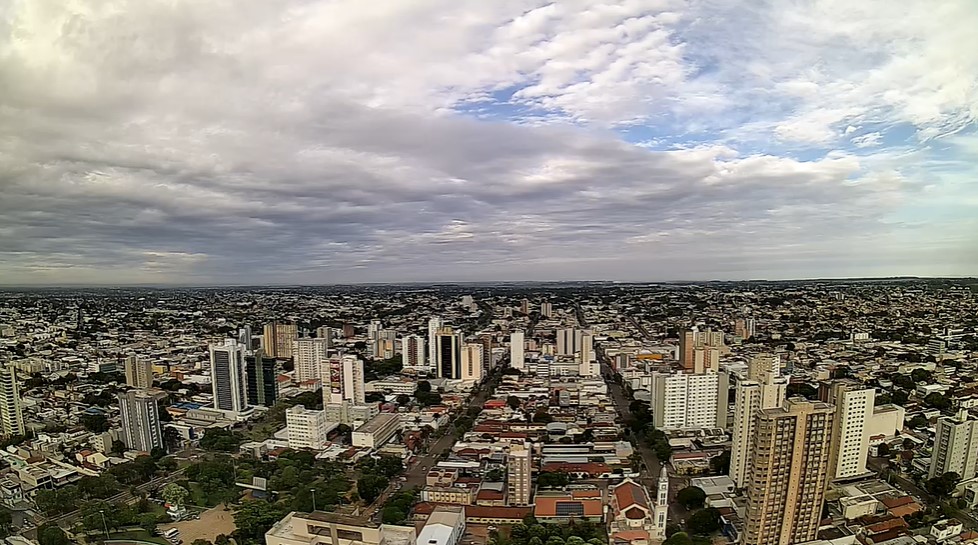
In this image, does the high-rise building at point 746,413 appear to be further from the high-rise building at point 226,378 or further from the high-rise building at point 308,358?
the high-rise building at point 308,358

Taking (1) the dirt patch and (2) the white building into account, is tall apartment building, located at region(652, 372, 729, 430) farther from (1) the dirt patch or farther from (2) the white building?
(1) the dirt patch

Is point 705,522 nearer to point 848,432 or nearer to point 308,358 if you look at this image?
point 848,432

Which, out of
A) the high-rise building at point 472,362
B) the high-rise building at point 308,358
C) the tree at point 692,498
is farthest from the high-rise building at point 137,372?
the tree at point 692,498

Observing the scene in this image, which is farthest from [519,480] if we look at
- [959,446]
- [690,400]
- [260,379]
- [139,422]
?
[260,379]

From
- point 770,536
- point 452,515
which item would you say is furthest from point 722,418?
point 452,515

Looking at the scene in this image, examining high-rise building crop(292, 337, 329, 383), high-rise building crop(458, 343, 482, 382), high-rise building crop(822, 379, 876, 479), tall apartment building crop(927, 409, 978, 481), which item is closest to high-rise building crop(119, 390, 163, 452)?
high-rise building crop(292, 337, 329, 383)
